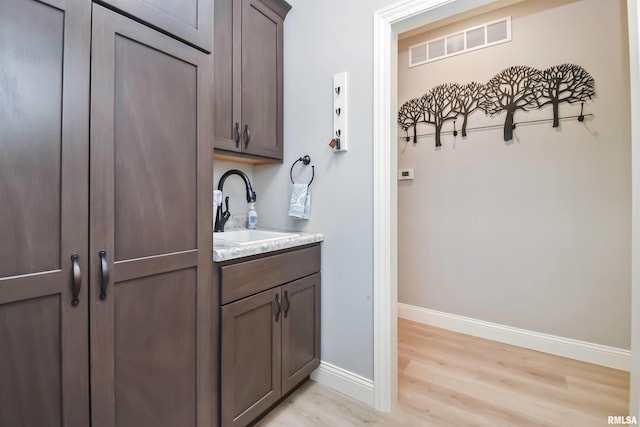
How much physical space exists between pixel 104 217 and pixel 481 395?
2110mm

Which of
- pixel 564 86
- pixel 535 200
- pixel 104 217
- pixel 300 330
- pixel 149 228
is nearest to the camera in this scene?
pixel 104 217

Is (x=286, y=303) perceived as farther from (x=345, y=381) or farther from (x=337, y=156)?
(x=337, y=156)

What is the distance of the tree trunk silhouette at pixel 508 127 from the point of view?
227cm

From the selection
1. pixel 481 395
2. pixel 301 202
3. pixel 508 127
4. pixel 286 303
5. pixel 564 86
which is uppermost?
pixel 564 86

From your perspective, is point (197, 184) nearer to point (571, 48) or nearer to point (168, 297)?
point (168, 297)

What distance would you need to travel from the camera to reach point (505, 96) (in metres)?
2.29

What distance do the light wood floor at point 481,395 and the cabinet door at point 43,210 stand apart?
1032mm

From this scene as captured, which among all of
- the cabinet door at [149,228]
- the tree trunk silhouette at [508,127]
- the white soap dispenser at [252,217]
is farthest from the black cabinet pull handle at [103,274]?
the tree trunk silhouette at [508,127]

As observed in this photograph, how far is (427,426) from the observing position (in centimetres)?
144

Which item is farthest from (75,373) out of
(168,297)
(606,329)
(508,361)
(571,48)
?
(571,48)

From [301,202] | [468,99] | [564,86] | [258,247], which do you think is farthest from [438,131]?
[258,247]

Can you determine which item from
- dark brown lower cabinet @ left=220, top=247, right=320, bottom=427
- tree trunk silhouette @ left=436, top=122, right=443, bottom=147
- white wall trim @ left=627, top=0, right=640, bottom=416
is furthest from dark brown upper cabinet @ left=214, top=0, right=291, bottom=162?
white wall trim @ left=627, top=0, right=640, bottom=416

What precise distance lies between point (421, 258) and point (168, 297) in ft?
7.61

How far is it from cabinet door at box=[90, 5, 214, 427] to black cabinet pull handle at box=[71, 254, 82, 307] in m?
0.04
